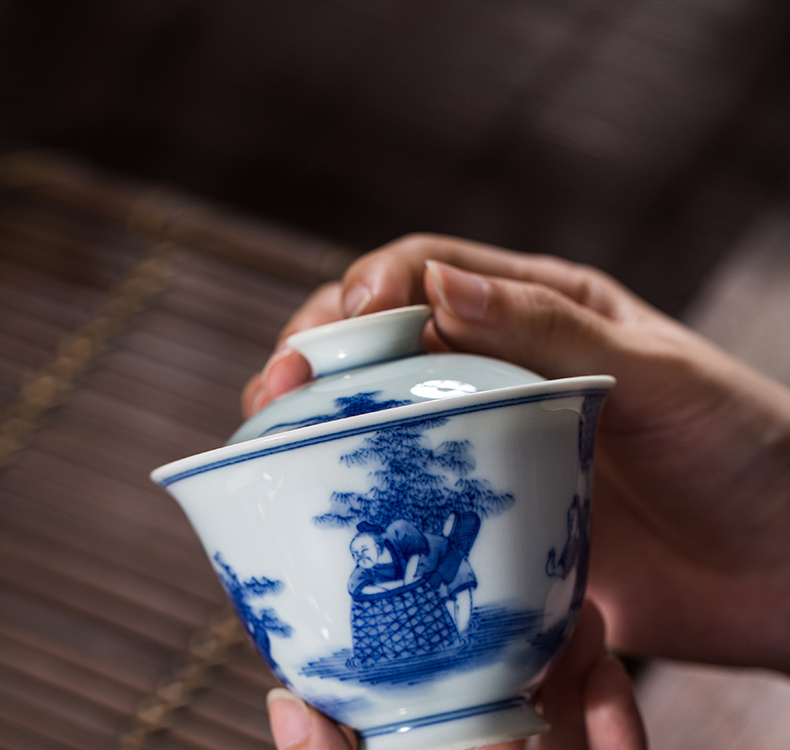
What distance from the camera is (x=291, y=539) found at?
1.91 ft

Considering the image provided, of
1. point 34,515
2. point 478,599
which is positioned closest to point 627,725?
point 478,599

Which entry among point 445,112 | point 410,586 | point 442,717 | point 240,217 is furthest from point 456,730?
point 445,112

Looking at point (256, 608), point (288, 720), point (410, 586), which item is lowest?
point (288, 720)

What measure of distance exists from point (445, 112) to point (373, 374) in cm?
118

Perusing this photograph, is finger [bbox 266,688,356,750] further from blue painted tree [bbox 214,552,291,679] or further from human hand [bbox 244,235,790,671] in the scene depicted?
human hand [bbox 244,235,790,671]

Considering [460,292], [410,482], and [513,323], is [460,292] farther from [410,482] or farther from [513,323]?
[410,482]

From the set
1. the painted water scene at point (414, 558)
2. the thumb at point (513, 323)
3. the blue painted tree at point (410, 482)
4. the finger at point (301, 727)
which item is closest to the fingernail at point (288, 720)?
the finger at point (301, 727)

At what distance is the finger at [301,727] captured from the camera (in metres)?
0.71

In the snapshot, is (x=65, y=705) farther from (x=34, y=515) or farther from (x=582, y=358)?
(x=582, y=358)

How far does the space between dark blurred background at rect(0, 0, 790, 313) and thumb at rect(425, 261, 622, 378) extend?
75 centimetres

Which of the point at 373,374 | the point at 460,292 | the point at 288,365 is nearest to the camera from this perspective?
the point at 373,374

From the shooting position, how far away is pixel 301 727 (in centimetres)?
73

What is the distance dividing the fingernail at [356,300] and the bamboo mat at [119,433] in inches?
15.9

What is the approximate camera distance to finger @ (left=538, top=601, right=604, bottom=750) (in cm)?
92
